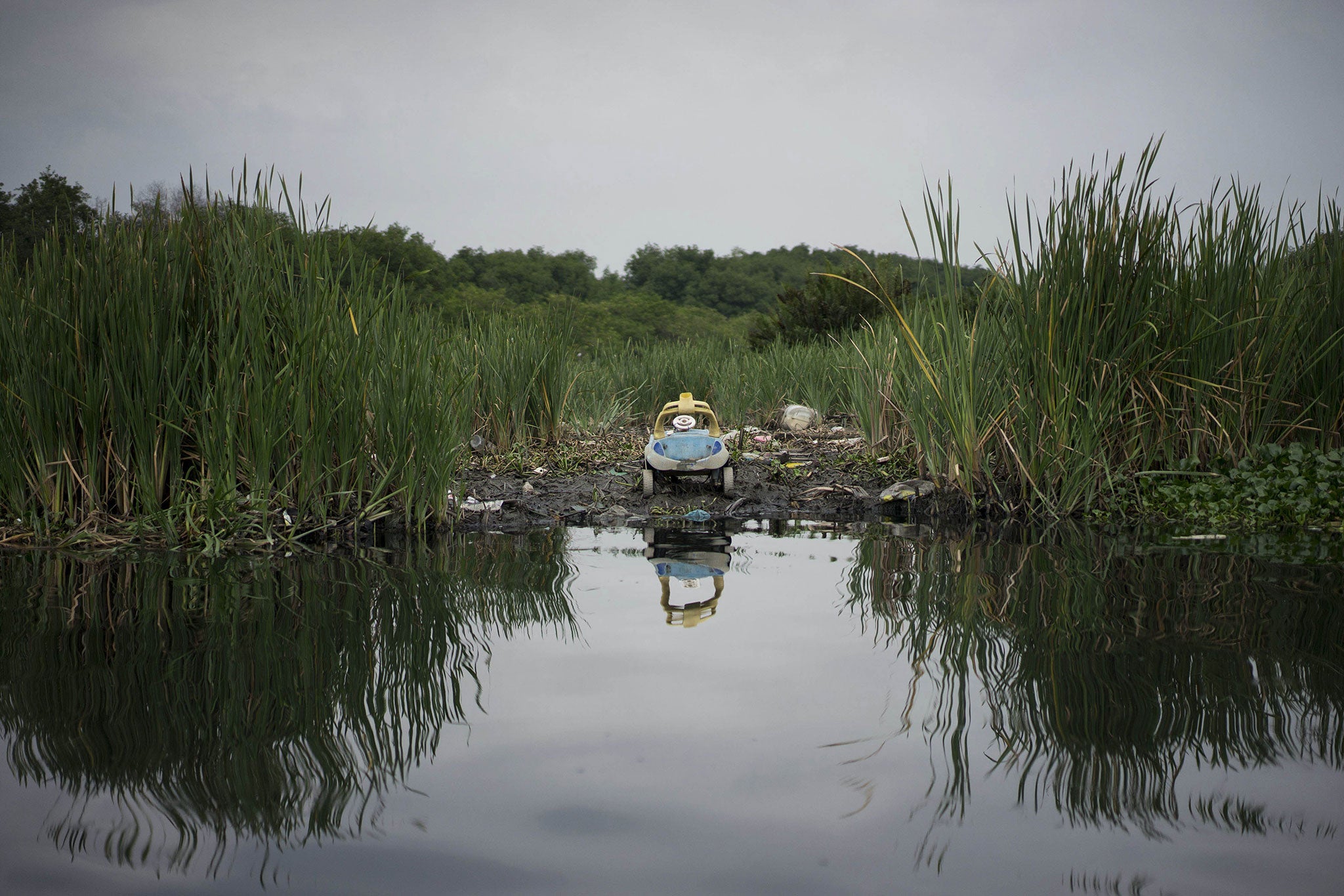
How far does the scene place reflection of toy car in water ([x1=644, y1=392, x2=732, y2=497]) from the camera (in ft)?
15.1

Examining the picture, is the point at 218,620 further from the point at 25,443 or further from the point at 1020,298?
the point at 1020,298

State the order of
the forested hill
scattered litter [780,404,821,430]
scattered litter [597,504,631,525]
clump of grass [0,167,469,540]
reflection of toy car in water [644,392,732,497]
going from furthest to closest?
the forested hill → scattered litter [780,404,821,430] → reflection of toy car in water [644,392,732,497] → scattered litter [597,504,631,525] → clump of grass [0,167,469,540]

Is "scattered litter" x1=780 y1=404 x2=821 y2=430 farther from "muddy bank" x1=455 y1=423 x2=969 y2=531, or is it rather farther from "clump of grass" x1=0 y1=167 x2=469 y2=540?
"clump of grass" x1=0 y1=167 x2=469 y2=540

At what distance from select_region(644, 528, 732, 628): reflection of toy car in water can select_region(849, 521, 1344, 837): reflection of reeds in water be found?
460mm

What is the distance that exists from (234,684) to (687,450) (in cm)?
297

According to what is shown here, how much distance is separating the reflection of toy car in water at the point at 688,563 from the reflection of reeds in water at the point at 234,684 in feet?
1.06

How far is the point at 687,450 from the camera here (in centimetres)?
460

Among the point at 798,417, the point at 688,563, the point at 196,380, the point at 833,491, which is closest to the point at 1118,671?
the point at 688,563

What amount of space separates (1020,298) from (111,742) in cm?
387

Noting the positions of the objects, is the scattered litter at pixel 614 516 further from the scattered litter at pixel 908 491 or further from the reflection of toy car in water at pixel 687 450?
the scattered litter at pixel 908 491

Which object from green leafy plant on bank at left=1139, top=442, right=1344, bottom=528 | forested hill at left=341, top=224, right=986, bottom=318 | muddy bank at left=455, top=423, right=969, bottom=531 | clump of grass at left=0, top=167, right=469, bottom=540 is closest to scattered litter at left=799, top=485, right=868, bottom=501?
muddy bank at left=455, top=423, right=969, bottom=531

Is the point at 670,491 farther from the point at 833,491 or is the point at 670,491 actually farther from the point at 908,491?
the point at 908,491

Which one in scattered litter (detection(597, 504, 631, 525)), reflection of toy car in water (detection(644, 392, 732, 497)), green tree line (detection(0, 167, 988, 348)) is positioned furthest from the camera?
green tree line (detection(0, 167, 988, 348))

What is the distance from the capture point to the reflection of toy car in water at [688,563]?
8.11 feet
